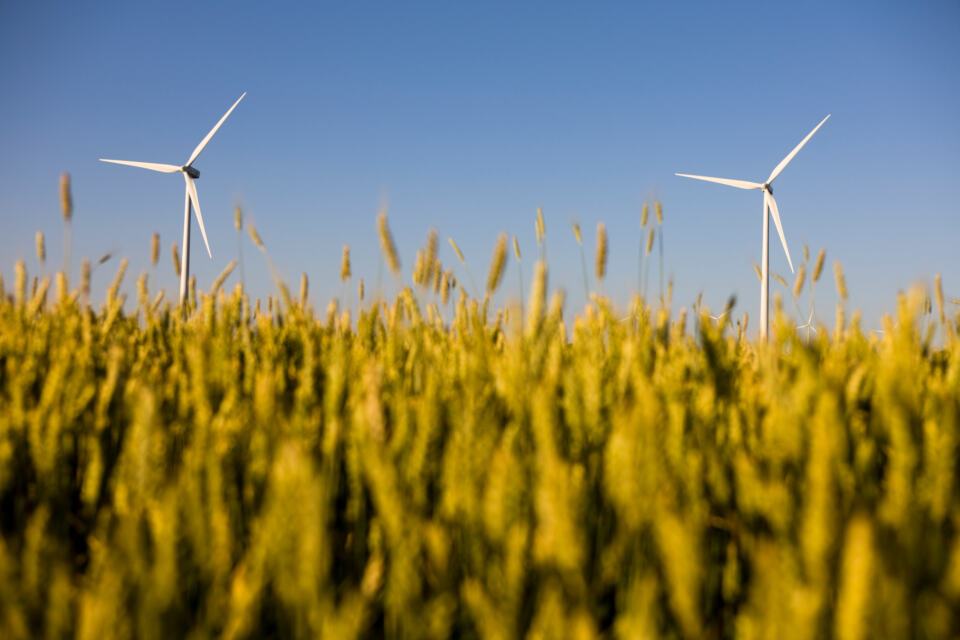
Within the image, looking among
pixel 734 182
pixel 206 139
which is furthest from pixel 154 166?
pixel 734 182

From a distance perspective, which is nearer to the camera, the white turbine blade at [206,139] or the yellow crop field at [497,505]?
the yellow crop field at [497,505]

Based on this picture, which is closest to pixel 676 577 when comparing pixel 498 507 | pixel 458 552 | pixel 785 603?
pixel 785 603

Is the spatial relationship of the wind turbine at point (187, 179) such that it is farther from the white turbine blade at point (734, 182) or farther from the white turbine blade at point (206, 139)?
the white turbine blade at point (734, 182)

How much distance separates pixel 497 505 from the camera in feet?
2.97

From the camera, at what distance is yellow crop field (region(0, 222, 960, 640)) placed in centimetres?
76

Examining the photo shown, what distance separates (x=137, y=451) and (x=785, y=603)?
942mm

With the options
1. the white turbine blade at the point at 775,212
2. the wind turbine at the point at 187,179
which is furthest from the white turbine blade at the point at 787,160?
the wind turbine at the point at 187,179

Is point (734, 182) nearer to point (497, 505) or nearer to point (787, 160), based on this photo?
point (787, 160)

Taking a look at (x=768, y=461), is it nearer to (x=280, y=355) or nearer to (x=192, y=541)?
(x=192, y=541)

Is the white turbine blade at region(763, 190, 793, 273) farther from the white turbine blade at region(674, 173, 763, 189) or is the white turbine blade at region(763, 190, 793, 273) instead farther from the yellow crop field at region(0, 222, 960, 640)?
the yellow crop field at region(0, 222, 960, 640)

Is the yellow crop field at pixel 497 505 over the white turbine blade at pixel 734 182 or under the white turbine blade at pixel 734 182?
under

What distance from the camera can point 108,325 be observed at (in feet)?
7.68

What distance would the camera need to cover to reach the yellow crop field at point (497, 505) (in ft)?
2.51

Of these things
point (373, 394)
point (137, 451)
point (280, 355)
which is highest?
point (280, 355)
